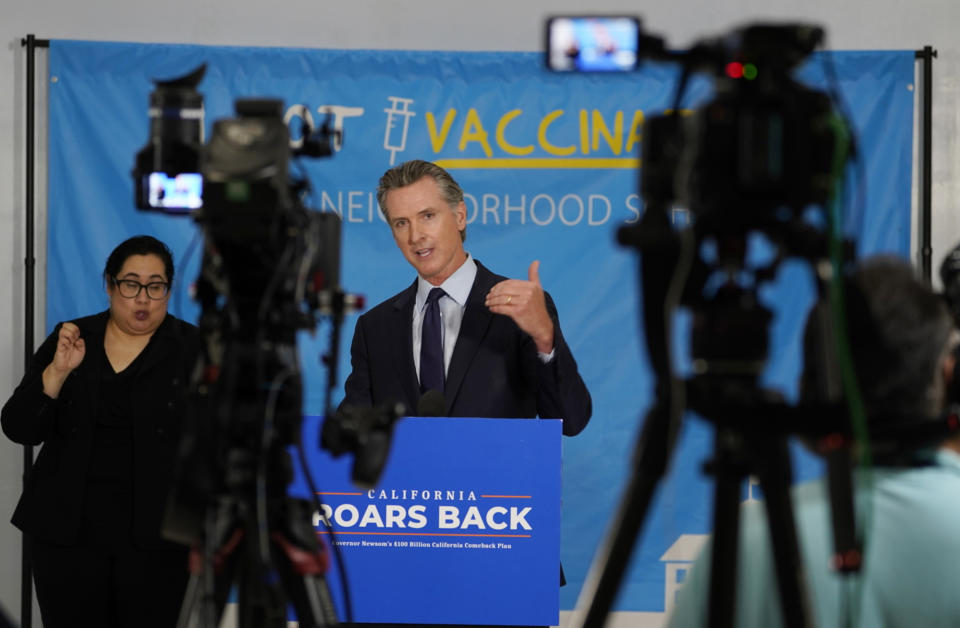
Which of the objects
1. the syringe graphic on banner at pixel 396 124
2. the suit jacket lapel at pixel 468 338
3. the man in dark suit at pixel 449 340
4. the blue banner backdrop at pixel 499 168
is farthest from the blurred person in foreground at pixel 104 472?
the syringe graphic on banner at pixel 396 124

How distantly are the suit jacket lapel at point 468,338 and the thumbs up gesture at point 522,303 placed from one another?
0.94ft

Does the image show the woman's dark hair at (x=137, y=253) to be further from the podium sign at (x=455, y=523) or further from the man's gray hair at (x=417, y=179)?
the podium sign at (x=455, y=523)

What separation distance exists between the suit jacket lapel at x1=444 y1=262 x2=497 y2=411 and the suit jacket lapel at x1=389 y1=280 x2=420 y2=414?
10 centimetres

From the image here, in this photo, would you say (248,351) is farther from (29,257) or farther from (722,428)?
(29,257)

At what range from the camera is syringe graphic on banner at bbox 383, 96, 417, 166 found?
14.6ft

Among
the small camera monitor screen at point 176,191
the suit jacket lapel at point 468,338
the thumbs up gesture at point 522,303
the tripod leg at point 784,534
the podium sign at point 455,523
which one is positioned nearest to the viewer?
the tripod leg at point 784,534

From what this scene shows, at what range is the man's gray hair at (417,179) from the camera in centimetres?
335

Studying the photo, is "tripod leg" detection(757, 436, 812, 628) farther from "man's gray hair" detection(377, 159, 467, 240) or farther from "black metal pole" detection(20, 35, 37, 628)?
"black metal pole" detection(20, 35, 37, 628)

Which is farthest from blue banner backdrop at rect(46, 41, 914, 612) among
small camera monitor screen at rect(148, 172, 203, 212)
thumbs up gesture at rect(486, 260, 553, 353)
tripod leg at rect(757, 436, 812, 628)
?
tripod leg at rect(757, 436, 812, 628)

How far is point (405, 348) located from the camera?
3.28m

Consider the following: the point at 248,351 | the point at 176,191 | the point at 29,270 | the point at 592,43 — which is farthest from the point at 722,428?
the point at 29,270

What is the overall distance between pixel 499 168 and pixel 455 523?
2010mm

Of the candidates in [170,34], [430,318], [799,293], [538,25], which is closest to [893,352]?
[430,318]

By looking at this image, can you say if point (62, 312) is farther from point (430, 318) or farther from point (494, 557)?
point (494, 557)
